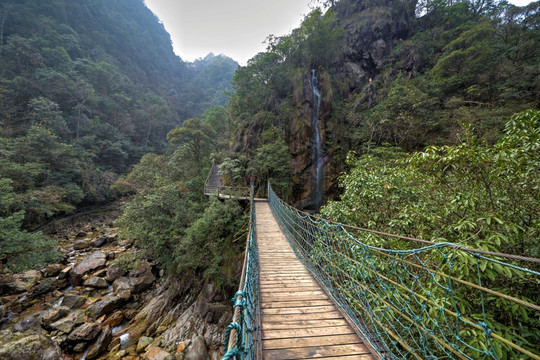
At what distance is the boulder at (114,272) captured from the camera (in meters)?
5.84

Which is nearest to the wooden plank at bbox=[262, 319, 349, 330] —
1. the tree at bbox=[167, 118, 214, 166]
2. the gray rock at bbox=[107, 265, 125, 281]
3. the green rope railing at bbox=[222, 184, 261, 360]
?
the green rope railing at bbox=[222, 184, 261, 360]

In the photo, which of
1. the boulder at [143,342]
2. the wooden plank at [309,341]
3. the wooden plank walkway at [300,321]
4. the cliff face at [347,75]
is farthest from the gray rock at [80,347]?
the cliff face at [347,75]

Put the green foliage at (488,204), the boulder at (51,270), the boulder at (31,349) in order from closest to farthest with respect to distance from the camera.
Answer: the green foliage at (488,204), the boulder at (31,349), the boulder at (51,270)

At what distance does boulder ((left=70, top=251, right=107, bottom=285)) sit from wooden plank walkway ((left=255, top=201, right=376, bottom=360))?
6688mm

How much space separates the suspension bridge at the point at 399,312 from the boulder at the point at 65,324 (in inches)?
201

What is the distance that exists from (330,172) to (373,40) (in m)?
9.49

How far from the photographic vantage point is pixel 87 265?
6191 mm

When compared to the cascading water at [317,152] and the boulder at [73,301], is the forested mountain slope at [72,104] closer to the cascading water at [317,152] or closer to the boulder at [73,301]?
the boulder at [73,301]

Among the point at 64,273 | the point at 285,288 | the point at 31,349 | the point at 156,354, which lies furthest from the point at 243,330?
the point at 64,273

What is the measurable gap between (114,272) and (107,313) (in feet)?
4.86

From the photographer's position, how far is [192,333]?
441 centimetres

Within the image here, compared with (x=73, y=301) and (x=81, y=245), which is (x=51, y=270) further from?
(x=73, y=301)

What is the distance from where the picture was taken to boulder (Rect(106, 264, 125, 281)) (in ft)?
19.1

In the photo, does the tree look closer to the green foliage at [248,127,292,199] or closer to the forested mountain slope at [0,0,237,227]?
the green foliage at [248,127,292,199]
